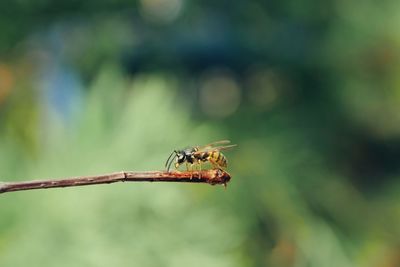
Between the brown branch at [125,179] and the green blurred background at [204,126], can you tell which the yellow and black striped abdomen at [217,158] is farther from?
the green blurred background at [204,126]

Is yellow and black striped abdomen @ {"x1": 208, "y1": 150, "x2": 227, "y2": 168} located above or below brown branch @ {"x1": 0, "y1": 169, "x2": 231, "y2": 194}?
below

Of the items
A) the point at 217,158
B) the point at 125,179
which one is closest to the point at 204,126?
the point at 217,158

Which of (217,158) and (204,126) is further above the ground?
(217,158)

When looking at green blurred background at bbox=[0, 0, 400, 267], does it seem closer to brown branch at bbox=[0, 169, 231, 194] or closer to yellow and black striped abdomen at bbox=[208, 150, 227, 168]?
yellow and black striped abdomen at bbox=[208, 150, 227, 168]

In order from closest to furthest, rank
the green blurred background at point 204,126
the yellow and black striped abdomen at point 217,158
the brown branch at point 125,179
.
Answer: the brown branch at point 125,179, the yellow and black striped abdomen at point 217,158, the green blurred background at point 204,126

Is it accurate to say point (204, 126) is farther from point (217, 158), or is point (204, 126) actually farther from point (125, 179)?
point (125, 179)

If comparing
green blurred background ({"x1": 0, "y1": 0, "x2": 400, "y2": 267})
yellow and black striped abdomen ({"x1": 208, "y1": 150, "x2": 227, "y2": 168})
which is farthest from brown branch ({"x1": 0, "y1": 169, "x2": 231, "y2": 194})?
green blurred background ({"x1": 0, "y1": 0, "x2": 400, "y2": 267})

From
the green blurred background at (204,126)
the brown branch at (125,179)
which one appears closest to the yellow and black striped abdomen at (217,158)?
the brown branch at (125,179)
